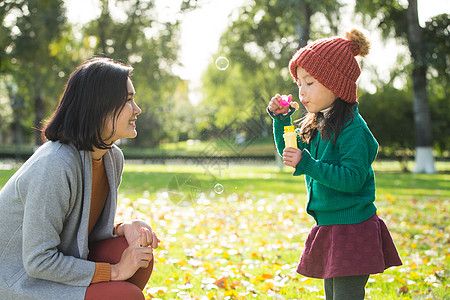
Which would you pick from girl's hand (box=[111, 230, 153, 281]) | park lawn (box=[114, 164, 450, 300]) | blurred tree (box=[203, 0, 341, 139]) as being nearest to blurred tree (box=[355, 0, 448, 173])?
blurred tree (box=[203, 0, 341, 139])

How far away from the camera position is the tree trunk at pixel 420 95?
634 inches

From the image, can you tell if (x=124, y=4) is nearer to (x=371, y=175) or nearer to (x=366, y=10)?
(x=366, y=10)

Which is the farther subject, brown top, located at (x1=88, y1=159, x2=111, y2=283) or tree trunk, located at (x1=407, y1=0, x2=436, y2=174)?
tree trunk, located at (x1=407, y1=0, x2=436, y2=174)

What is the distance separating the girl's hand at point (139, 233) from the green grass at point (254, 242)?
92 centimetres

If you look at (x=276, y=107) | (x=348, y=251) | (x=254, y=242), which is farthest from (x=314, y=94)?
(x=254, y=242)

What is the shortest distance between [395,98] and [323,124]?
17551 mm

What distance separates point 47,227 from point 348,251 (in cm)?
138

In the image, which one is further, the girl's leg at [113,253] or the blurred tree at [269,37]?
the blurred tree at [269,37]

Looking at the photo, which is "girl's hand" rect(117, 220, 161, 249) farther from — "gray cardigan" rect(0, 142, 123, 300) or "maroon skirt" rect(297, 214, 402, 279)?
"maroon skirt" rect(297, 214, 402, 279)

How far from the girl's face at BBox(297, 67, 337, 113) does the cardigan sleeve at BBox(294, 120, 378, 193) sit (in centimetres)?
21

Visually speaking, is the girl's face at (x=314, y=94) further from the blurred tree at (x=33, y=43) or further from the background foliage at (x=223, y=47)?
the blurred tree at (x=33, y=43)

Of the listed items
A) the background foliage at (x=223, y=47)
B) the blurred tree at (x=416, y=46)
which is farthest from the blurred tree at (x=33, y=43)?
the blurred tree at (x=416, y=46)

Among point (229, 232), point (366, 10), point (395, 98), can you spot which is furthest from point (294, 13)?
point (229, 232)

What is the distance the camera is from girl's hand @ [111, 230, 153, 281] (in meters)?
2.07
